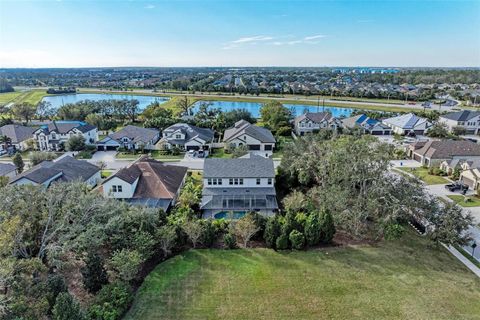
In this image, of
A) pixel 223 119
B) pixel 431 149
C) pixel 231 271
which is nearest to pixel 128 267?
pixel 231 271

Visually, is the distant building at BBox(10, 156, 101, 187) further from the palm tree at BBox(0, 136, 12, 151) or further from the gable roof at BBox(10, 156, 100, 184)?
the palm tree at BBox(0, 136, 12, 151)

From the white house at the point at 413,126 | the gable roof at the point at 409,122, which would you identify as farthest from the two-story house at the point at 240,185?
the gable roof at the point at 409,122

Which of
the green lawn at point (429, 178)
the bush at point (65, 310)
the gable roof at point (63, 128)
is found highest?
the gable roof at point (63, 128)

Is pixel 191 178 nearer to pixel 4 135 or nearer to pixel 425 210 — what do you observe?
pixel 425 210

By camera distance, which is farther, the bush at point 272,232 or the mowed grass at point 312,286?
the bush at point 272,232

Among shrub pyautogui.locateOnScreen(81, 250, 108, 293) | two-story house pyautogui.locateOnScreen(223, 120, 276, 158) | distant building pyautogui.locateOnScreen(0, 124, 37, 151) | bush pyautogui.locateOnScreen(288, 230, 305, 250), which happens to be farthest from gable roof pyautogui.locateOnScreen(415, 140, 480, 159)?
distant building pyautogui.locateOnScreen(0, 124, 37, 151)

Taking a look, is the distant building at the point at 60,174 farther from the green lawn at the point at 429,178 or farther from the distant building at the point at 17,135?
the green lawn at the point at 429,178
